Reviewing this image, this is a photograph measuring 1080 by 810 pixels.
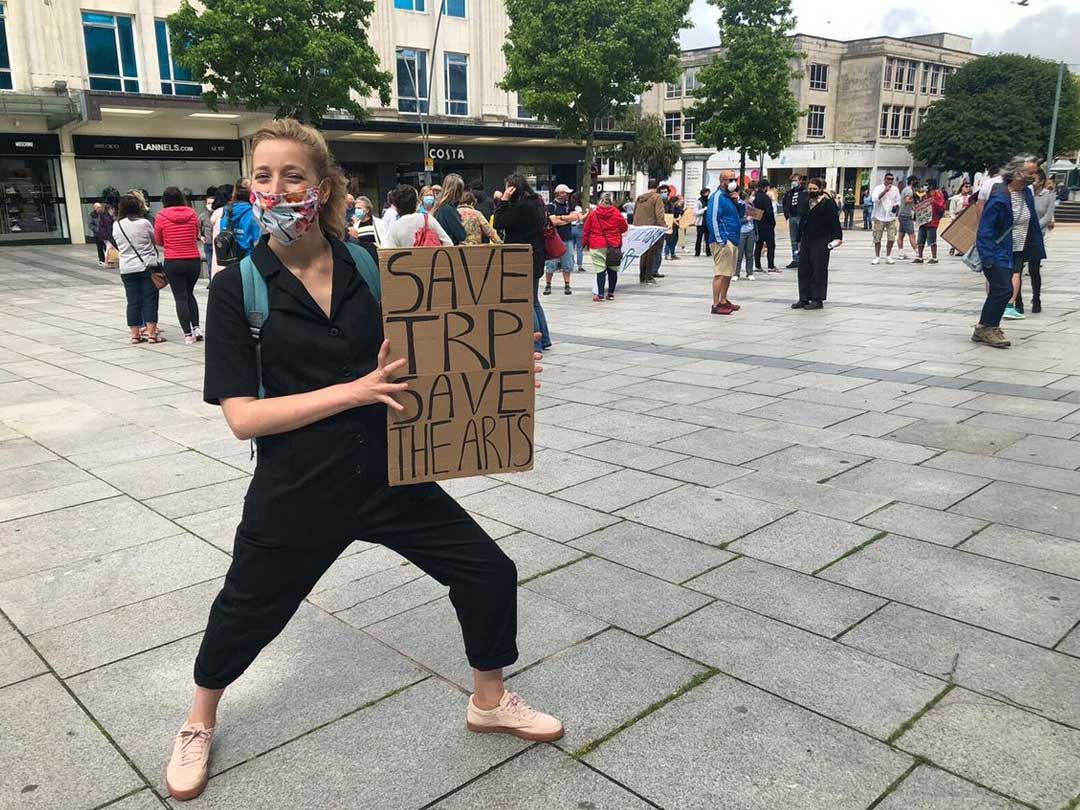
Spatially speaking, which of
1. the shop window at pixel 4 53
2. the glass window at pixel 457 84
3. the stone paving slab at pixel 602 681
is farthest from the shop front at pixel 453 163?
the stone paving slab at pixel 602 681

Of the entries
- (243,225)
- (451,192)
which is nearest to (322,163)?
(451,192)

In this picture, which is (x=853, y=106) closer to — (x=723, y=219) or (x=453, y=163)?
(x=453, y=163)

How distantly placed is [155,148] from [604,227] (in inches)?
970

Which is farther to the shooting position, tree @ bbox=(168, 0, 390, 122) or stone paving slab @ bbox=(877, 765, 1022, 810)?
tree @ bbox=(168, 0, 390, 122)

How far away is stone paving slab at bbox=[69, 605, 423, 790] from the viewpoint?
8.95 ft

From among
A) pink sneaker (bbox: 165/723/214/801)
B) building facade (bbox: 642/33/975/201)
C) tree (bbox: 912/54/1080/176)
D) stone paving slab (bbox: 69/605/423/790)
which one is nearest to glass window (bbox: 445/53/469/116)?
building facade (bbox: 642/33/975/201)

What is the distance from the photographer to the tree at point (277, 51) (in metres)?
25.6

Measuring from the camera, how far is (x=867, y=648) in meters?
3.21

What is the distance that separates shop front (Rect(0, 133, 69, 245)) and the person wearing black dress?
90.9ft

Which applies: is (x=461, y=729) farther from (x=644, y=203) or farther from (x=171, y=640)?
(x=644, y=203)

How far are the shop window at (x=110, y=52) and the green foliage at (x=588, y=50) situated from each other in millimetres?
13707

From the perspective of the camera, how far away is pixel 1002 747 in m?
2.62

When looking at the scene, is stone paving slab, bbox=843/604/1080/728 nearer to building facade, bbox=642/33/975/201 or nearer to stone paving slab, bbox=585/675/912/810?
stone paving slab, bbox=585/675/912/810

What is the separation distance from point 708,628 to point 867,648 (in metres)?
0.58
